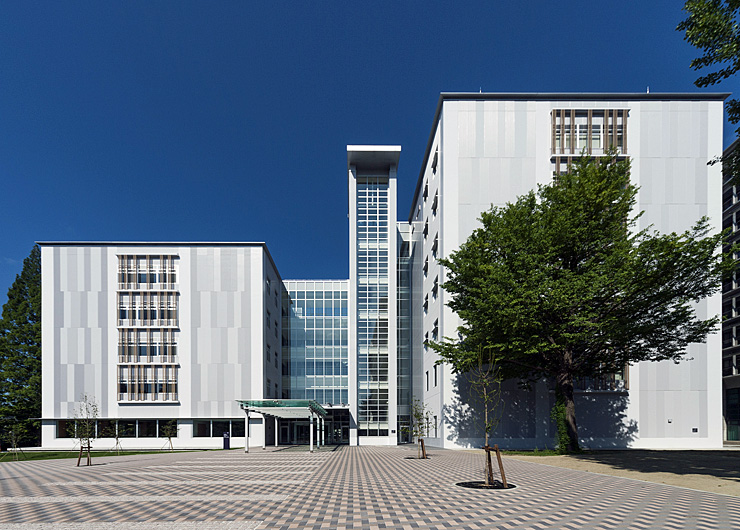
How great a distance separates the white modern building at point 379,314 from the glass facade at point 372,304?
0.48ft

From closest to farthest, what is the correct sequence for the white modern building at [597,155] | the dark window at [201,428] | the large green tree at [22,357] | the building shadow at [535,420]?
1. the building shadow at [535,420]
2. the white modern building at [597,155]
3. the dark window at [201,428]
4. the large green tree at [22,357]

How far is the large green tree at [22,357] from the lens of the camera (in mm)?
53812

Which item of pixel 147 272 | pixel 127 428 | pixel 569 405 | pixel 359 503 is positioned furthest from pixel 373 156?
pixel 359 503

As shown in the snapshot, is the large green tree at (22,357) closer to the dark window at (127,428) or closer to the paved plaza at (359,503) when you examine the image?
the dark window at (127,428)

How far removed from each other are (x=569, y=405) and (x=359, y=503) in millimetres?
20156

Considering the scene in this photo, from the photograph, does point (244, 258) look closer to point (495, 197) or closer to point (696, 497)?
point (495, 197)

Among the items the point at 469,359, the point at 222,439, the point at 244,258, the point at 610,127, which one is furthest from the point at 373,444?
the point at 610,127

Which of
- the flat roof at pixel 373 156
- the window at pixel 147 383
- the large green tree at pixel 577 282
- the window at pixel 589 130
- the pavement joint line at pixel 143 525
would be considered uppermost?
the flat roof at pixel 373 156

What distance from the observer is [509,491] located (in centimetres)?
1408

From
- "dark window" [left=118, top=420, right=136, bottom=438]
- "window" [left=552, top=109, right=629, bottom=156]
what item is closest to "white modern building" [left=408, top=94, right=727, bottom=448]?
"window" [left=552, top=109, right=629, bottom=156]

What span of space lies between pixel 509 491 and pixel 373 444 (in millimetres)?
38015

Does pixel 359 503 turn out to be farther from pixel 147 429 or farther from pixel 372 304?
pixel 147 429

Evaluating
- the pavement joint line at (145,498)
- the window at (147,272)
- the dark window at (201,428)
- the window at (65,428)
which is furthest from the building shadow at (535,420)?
the window at (65,428)

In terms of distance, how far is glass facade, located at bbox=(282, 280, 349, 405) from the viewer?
57.8 meters
